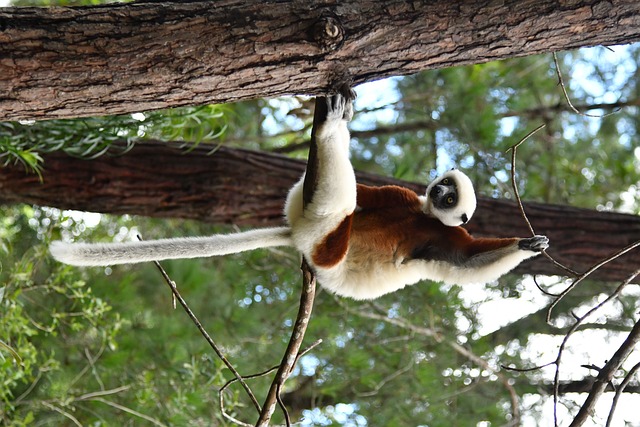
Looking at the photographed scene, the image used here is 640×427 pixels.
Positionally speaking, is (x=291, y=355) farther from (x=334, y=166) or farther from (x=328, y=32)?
(x=328, y=32)

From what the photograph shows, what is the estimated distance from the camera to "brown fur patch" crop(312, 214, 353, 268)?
10.5 ft

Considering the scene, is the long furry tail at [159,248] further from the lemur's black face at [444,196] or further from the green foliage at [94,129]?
the green foliage at [94,129]

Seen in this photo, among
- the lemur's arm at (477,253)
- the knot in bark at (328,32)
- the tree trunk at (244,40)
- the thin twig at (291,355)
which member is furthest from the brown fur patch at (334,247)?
the knot in bark at (328,32)

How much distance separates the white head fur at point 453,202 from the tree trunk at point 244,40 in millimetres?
1093

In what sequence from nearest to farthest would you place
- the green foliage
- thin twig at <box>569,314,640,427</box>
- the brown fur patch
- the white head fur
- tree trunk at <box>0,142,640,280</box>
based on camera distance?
thin twig at <box>569,314,640,427</box> < the brown fur patch < the white head fur < the green foliage < tree trunk at <box>0,142,640,280</box>

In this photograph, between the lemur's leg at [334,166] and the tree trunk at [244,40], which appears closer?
the tree trunk at [244,40]

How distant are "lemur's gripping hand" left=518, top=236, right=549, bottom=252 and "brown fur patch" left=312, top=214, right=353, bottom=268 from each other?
824mm

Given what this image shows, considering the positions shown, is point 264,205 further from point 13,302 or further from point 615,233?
point 615,233

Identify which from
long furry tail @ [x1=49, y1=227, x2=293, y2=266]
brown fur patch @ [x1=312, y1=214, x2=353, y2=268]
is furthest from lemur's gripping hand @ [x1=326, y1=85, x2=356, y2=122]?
long furry tail @ [x1=49, y1=227, x2=293, y2=266]

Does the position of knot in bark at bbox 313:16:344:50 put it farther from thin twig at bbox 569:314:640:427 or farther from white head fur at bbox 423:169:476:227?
thin twig at bbox 569:314:640:427

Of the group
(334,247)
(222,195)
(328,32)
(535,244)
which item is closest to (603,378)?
(535,244)

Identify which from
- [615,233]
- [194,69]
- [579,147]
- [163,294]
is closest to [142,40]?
[194,69]

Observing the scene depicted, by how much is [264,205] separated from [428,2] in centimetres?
250

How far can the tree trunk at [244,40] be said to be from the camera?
2545 millimetres
